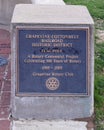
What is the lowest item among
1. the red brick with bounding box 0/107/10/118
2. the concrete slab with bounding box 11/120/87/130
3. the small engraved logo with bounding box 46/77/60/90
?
the red brick with bounding box 0/107/10/118

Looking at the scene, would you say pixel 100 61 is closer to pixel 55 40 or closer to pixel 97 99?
pixel 97 99

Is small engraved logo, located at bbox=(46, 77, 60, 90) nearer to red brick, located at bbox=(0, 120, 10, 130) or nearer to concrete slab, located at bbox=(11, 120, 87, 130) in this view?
concrete slab, located at bbox=(11, 120, 87, 130)

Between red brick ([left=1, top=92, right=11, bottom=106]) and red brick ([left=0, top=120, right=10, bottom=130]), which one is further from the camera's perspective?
red brick ([left=1, top=92, right=11, bottom=106])

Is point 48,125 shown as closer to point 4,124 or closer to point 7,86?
point 4,124

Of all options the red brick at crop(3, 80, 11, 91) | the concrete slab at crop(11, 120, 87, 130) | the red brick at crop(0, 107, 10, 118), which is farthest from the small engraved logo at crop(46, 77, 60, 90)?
the red brick at crop(3, 80, 11, 91)

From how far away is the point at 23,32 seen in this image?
5.97 metres

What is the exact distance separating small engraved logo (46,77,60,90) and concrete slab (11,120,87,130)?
0.39 metres

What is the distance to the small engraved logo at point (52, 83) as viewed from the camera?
6.10 meters

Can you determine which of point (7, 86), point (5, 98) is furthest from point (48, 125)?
point (7, 86)

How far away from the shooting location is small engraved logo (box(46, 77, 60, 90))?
6098mm

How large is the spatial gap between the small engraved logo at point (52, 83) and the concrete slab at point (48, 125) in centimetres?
39

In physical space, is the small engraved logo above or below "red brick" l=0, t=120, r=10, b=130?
above

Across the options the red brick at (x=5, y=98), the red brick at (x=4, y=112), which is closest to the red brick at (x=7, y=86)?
the red brick at (x=5, y=98)

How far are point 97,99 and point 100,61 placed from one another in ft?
5.47
